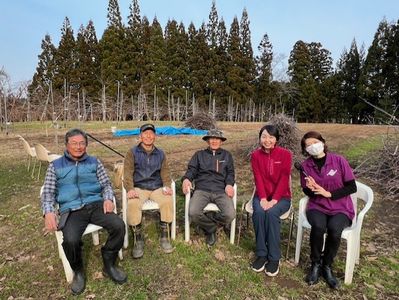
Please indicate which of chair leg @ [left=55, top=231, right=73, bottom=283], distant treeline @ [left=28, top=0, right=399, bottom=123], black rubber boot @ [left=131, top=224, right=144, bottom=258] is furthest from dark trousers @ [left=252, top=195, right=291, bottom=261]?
distant treeline @ [left=28, top=0, right=399, bottom=123]

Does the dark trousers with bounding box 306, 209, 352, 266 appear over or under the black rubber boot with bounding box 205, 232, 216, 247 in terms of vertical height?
over

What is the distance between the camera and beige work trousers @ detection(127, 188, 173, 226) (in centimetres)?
309

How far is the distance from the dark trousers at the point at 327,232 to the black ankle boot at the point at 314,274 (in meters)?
0.05

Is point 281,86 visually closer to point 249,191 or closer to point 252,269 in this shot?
point 249,191

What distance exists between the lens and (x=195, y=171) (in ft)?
11.6

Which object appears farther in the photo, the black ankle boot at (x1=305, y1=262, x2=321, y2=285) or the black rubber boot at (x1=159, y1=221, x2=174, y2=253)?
the black rubber boot at (x1=159, y1=221, x2=174, y2=253)

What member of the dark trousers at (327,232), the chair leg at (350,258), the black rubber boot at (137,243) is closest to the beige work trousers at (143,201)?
the black rubber boot at (137,243)

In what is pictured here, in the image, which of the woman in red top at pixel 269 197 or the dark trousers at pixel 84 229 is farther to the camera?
the woman in red top at pixel 269 197

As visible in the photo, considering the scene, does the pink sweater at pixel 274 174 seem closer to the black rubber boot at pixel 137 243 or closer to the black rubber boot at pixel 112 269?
the black rubber boot at pixel 137 243

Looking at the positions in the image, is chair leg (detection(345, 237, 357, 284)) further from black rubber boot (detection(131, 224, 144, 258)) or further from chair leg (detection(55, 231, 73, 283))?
chair leg (detection(55, 231, 73, 283))

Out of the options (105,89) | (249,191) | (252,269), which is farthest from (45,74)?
(252,269)

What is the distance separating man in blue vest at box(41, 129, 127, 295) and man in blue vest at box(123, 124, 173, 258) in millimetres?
348

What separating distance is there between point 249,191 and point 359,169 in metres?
2.45

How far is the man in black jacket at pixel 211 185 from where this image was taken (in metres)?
3.24
